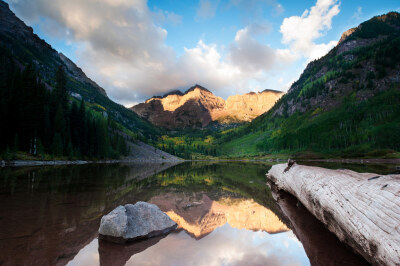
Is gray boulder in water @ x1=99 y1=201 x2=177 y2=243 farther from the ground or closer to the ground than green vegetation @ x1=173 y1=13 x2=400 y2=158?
closer to the ground

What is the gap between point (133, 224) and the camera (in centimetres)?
723

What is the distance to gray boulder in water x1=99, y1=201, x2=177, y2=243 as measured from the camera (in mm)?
6738

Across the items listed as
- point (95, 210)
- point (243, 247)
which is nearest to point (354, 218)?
point (243, 247)

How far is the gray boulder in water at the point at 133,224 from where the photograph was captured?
6738 mm

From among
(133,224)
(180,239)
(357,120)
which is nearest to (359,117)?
(357,120)

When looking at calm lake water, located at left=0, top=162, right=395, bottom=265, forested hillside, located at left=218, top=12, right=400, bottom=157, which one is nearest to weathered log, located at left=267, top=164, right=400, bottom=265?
calm lake water, located at left=0, top=162, right=395, bottom=265

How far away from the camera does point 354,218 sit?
5621mm

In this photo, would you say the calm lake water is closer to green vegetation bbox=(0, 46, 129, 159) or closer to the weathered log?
the weathered log

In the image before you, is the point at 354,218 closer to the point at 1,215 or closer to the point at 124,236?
the point at 124,236

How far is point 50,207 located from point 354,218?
40.6ft

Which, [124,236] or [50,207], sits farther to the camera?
[50,207]

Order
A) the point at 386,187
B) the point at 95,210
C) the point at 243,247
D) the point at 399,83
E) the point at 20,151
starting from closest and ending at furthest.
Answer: the point at 386,187 → the point at 243,247 → the point at 95,210 → the point at 20,151 → the point at 399,83

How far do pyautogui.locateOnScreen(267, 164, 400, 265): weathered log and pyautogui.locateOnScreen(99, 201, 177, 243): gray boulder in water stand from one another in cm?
585

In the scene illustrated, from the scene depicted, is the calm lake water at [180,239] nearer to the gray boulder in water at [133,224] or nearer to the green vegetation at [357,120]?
the gray boulder in water at [133,224]
